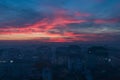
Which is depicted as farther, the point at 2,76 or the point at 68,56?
the point at 68,56

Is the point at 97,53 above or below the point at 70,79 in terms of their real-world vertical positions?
above

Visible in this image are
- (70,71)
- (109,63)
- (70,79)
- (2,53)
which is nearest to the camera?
(70,79)

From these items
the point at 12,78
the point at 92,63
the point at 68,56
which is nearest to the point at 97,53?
the point at 92,63

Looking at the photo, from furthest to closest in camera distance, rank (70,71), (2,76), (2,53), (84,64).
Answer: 1. (2,53)
2. (84,64)
3. (70,71)
4. (2,76)

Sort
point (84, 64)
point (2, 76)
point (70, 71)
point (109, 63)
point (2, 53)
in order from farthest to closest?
1. point (2, 53)
2. point (109, 63)
3. point (84, 64)
4. point (70, 71)
5. point (2, 76)

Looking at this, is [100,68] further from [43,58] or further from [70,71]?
[43,58]

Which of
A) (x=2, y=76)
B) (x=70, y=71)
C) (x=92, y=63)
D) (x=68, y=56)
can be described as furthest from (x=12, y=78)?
(x=92, y=63)

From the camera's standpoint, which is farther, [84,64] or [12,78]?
[84,64]

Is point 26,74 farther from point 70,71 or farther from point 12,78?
point 70,71

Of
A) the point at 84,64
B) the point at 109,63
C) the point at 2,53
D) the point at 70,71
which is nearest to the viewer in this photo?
the point at 70,71
